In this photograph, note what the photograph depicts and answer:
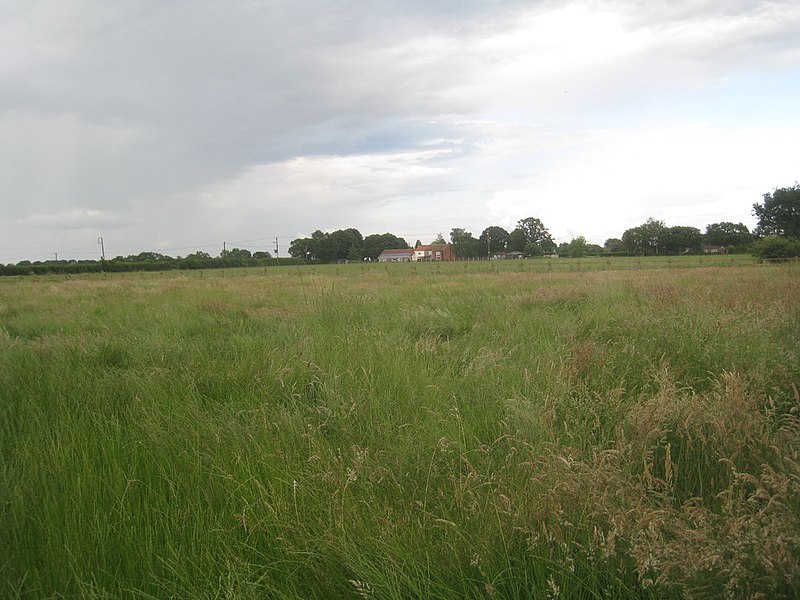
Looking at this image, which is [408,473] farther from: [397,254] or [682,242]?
[397,254]

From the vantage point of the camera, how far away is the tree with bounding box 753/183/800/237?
226ft

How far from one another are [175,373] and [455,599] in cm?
379

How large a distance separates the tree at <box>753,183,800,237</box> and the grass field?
87881mm

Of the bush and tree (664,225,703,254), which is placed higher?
tree (664,225,703,254)

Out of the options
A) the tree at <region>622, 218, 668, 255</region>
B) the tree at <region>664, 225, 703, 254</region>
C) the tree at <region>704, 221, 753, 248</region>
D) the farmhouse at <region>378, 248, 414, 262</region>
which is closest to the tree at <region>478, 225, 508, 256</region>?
the farmhouse at <region>378, 248, 414, 262</region>

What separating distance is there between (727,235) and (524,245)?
5407cm

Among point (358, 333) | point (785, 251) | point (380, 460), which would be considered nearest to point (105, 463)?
point (380, 460)

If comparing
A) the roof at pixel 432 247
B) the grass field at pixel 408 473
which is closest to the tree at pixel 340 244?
the roof at pixel 432 247

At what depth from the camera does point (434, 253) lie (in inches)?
5354

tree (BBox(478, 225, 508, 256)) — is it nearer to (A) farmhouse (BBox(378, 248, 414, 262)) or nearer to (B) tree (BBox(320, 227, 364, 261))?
(A) farmhouse (BBox(378, 248, 414, 262))

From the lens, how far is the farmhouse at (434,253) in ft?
443

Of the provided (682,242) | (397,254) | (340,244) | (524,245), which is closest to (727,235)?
(682,242)

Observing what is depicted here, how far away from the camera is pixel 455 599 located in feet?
5.23

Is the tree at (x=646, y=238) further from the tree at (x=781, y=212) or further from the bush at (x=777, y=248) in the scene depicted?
the bush at (x=777, y=248)
